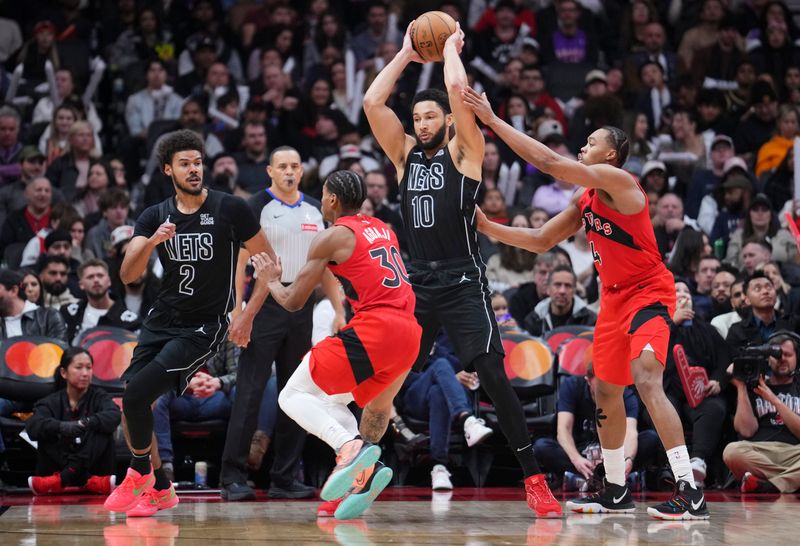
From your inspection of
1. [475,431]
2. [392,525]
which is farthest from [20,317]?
[392,525]

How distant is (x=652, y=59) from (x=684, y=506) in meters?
9.05

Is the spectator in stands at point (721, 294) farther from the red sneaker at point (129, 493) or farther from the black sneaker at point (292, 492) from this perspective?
the red sneaker at point (129, 493)

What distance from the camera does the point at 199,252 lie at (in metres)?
6.89

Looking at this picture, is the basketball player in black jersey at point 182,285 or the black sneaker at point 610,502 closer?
the basketball player in black jersey at point 182,285

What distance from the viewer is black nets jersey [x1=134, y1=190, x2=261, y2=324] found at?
6.88 metres

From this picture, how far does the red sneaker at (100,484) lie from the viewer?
28.2 ft

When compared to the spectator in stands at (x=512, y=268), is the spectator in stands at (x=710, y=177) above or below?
above

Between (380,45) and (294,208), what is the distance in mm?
6782

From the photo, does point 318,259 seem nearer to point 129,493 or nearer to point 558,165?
point 558,165

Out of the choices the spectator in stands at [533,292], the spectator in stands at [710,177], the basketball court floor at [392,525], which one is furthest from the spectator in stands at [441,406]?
the spectator in stands at [710,177]

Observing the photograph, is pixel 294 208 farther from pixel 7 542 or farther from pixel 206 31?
pixel 206 31

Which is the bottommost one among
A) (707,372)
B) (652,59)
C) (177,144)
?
(707,372)

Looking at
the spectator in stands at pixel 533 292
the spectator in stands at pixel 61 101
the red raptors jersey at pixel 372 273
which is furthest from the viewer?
the spectator in stands at pixel 61 101

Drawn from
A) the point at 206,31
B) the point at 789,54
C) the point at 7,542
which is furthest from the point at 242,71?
the point at 7,542
